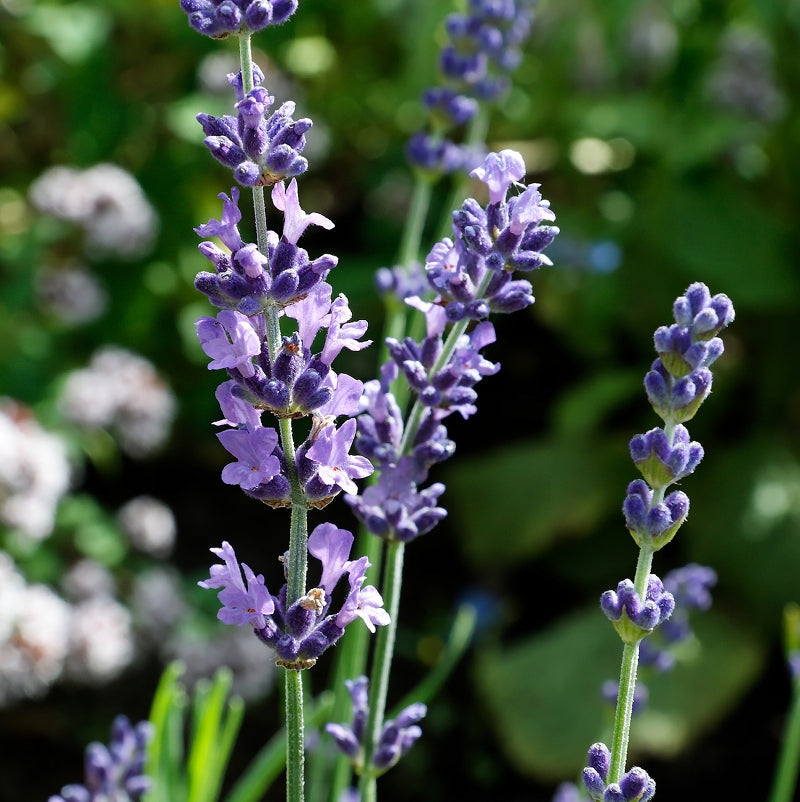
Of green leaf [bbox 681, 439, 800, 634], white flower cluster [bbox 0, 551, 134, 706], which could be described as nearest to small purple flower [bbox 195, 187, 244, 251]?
white flower cluster [bbox 0, 551, 134, 706]

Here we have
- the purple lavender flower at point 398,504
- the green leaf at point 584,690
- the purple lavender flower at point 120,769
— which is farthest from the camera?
the green leaf at point 584,690

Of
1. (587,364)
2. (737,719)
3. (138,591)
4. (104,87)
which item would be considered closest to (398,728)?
(138,591)

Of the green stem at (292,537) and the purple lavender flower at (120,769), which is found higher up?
the green stem at (292,537)

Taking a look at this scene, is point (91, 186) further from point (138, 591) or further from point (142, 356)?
point (138, 591)

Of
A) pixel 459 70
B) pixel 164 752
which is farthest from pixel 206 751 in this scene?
pixel 459 70

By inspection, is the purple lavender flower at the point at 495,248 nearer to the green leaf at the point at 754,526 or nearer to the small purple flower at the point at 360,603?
the small purple flower at the point at 360,603

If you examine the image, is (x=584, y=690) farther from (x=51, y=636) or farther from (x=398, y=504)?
(x=398, y=504)

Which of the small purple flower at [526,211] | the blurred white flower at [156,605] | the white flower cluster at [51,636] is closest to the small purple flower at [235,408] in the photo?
the small purple flower at [526,211]
